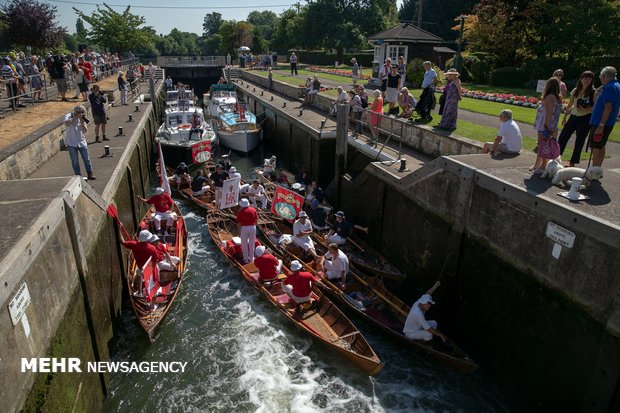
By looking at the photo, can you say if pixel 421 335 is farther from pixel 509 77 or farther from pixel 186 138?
pixel 509 77

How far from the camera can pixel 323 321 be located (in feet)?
33.0

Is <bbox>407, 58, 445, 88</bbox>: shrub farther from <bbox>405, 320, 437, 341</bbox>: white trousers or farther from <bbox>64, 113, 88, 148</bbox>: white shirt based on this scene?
<bbox>64, 113, 88, 148</bbox>: white shirt

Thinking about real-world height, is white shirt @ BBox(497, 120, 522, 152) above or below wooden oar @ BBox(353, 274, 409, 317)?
above

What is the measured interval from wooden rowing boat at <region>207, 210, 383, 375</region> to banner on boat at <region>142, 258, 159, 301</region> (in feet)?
7.68

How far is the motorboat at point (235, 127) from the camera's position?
2533 centimetres

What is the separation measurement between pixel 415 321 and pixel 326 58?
54620 mm

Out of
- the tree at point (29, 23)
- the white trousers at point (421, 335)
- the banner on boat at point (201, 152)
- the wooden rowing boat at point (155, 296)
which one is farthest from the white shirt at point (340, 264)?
the tree at point (29, 23)

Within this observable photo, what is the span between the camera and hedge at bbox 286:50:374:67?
175 feet

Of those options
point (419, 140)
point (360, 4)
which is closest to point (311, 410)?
point (419, 140)

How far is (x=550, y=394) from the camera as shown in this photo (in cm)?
750

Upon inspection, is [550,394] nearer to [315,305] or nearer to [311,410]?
[311,410]

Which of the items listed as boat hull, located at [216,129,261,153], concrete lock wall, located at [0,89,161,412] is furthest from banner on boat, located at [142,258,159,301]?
boat hull, located at [216,129,261,153]

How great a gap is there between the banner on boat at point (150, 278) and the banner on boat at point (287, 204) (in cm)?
464

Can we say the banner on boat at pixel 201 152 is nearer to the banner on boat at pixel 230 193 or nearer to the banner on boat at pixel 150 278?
the banner on boat at pixel 230 193
